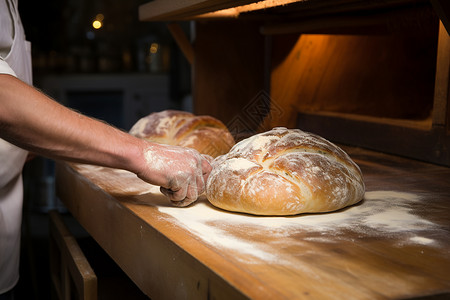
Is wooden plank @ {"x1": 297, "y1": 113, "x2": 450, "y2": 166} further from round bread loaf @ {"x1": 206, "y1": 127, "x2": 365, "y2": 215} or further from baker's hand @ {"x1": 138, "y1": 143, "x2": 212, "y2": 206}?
baker's hand @ {"x1": 138, "y1": 143, "x2": 212, "y2": 206}

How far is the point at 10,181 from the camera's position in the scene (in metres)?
1.47

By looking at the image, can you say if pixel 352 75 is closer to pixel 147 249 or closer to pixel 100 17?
pixel 147 249

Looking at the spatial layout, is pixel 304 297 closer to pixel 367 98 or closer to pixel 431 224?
pixel 431 224

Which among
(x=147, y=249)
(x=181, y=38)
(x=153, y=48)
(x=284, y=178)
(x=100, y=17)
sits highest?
(x=100, y=17)

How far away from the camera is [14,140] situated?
917 mm

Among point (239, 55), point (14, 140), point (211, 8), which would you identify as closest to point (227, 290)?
point (14, 140)

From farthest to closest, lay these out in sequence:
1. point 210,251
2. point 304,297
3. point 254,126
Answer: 1. point 254,126
2. point 210,251
3. point 304,297

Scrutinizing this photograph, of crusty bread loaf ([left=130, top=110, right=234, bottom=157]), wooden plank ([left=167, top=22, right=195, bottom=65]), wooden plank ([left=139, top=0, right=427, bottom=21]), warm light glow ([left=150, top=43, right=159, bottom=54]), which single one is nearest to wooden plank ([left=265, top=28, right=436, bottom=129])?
wooden plank ([left=139, top=0, right=427, bottom=21])

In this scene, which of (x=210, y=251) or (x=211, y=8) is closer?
(x=210, y=251)

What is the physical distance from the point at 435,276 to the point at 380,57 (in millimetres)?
1695

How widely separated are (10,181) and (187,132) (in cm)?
63

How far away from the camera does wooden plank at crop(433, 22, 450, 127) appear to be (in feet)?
5.12

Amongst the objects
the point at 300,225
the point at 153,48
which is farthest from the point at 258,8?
the point at 153,48

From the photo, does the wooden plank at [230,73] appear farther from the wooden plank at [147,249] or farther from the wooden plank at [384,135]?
the wooden plank at [147,249]
